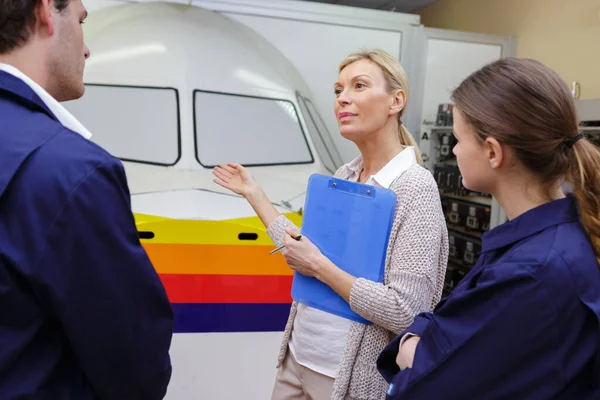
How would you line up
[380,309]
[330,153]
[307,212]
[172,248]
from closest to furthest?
[380,309]
[307,212]
[172,248]
[330,153]

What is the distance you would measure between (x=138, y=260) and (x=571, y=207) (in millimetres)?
758

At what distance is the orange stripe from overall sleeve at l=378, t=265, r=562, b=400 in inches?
53.9

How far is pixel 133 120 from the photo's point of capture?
2.79 m

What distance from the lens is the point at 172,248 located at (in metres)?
2.23

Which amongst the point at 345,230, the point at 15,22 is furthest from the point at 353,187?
the point at 15,22

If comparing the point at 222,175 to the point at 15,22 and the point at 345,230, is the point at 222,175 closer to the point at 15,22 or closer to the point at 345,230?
the point at 345,230

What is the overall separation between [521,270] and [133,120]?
2.33 m

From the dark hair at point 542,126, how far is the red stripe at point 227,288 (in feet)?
4.83

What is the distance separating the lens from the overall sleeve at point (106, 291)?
807 millimetres

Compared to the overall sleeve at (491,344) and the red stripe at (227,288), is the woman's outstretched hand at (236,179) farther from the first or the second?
the overall sleeve at (491,344)

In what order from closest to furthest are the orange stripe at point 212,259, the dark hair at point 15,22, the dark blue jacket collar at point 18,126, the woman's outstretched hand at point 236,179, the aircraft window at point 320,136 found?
the dark blue jacket collar at point 18,126, the dark hair at point 15,22, the woman's outstretched hand at point 236,179, the orange stripe at point 212,259, the aircraft window at point 320,136

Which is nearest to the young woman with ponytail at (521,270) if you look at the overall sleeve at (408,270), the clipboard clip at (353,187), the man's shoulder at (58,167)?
the overall sleeve at (408,270)

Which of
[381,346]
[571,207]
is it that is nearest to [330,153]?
[381,346]

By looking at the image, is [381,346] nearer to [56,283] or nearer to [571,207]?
[571,207]
